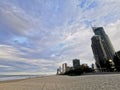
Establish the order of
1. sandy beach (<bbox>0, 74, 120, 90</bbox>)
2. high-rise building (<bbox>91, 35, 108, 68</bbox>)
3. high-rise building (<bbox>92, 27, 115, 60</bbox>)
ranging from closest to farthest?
1. sandy beach (<bbox>0, 74, 120, 90</bbox>)
2. high-rise building (<bbox>91, 35, 108, 68</bbox>)
3. high-rise building (<bbox>92, 27, 115, 60</bbox>)

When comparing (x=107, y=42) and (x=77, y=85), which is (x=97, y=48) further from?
(x=77, y=85)

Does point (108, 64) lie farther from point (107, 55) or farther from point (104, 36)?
point (104, 36)

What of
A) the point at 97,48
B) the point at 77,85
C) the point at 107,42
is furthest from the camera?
the point at 107,42

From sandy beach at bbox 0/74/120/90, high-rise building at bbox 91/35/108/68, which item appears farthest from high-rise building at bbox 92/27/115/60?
sandy beach at bbox 0/74/120/90

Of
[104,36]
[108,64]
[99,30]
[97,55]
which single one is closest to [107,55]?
[97,55]

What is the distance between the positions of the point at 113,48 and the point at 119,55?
243 ft

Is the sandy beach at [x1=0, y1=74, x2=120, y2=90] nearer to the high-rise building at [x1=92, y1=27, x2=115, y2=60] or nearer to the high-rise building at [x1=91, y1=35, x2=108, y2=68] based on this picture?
the high-rise building at [x1=91, y1=35, x2=108, y2=68]

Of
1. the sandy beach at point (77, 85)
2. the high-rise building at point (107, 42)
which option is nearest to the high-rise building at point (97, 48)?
the high-rise building at point (107, 42)

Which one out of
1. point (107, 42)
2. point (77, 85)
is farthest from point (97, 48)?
point (77, 85)

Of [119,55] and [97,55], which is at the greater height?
[97,55]

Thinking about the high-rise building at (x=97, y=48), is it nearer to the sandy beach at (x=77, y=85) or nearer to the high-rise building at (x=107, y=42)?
the high-rise building at (x=107, y=42)

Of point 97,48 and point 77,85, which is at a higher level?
point 97,48

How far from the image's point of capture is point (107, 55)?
13788cm

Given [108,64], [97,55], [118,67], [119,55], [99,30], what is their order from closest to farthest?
[118,67] < [119,55] < [108,64] < [97,55] < [99,30]
